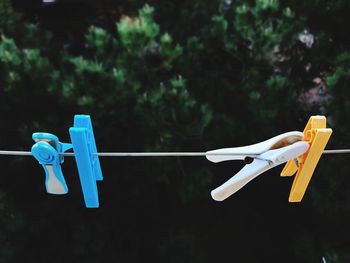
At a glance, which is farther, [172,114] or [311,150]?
[172,114]

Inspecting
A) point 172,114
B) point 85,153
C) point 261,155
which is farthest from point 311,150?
point 172,114

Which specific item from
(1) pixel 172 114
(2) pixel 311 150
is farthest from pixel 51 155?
(1) pixel 172 114

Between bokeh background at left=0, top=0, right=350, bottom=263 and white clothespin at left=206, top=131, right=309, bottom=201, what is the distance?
79 cm

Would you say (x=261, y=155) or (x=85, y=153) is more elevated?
(x=85, y=153)

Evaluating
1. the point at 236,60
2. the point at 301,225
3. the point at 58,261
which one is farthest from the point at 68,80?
the point at 301,225

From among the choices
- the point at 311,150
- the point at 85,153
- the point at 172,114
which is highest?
the point at 172,114

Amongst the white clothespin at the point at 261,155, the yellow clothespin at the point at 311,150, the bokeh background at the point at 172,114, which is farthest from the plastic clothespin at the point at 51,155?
the bokeh background at the point at 172,114

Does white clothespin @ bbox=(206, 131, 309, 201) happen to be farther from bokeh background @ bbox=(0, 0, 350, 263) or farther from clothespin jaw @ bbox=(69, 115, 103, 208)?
bokeh background @ bbox=(0, 0, 350, 263)

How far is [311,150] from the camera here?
103cm

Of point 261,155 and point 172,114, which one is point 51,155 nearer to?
point 261,155

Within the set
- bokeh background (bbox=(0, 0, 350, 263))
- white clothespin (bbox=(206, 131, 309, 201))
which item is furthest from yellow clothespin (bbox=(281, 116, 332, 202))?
bokeh background (bbox=(0, 0, 350, 263))

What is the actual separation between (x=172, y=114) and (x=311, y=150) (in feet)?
2.90

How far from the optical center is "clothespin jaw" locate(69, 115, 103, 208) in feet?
3.25

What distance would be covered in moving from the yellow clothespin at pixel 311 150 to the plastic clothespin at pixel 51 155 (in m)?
0.51
